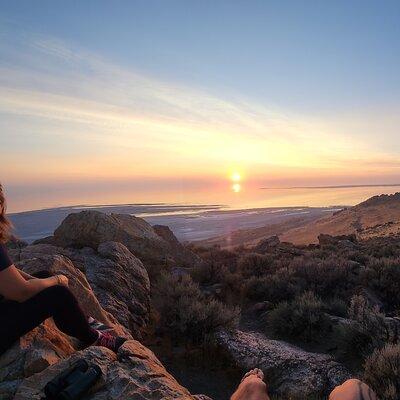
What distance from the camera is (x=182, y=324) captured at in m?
7.91

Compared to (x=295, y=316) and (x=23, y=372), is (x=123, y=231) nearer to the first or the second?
(x=295, y=316)

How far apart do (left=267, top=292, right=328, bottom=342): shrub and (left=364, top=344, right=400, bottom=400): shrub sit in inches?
102

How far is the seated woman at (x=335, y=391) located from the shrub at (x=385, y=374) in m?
1.01

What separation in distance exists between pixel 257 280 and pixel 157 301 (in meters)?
3.33

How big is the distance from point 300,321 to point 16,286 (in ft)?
19.0

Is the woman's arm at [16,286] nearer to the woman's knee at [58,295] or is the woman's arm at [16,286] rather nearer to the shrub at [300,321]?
the woman's knee at [58,295]

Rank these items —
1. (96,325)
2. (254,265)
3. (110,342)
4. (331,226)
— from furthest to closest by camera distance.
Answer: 1. (331,226)
2. (254,265)
3. (96,325)
4. (110,342)

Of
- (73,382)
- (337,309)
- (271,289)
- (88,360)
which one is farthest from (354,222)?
(73,382)

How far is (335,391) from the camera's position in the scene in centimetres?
400

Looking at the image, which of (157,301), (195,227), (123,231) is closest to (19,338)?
(157,301)

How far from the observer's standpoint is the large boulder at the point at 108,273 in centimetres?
643

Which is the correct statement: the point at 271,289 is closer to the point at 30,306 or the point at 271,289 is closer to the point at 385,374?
the point at 385,374

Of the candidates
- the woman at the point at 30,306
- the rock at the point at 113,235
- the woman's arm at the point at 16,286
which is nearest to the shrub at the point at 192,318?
the rock at the point at 113,235

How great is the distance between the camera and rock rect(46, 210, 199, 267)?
1090 cm
